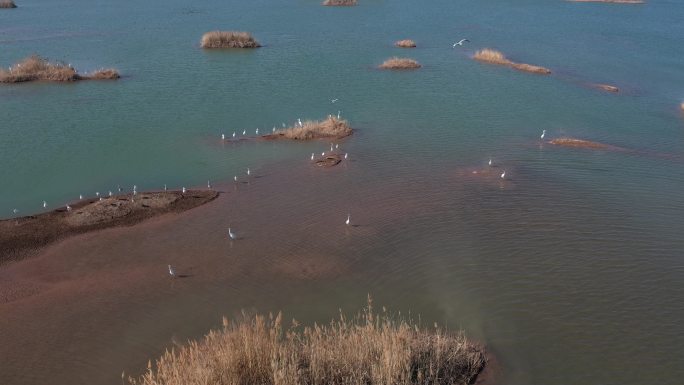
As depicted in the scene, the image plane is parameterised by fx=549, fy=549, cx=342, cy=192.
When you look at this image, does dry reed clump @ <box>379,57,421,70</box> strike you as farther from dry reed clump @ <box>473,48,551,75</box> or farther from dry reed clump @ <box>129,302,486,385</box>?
dry reed clump @ <box>129,302,486,385</box>

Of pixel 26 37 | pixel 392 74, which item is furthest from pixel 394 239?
pixel 26 37

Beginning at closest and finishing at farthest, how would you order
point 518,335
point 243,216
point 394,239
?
point 518,335 < point 394,239 < point 243,216

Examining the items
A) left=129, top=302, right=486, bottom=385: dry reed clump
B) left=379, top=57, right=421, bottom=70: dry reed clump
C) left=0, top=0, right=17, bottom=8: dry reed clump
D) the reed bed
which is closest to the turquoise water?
left=379, top=57, right=421, bottom=70: dry reed clump

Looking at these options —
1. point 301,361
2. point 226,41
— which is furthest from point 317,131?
point 226,41

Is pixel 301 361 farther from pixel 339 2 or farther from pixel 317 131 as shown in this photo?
pixel 339 2

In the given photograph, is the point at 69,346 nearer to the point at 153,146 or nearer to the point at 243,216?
the point at 243,216

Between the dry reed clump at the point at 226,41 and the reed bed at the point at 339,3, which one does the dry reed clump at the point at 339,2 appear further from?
the dry reed clump at the point at 226,41

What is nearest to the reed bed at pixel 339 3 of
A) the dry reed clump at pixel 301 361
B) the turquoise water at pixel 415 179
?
the turquoise water at pixel 415 179
